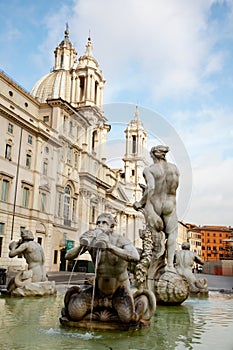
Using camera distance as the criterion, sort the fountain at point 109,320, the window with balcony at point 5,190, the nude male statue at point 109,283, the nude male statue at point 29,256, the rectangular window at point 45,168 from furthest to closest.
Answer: the rectangular window at point 45,168, the window with balcony at point 5,190, the nude male statue at point 29,256, the nude male statue at point 109,283, the fountain at point 109,320

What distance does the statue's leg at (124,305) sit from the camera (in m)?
4.13

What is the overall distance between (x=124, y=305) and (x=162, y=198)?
2.79 meters

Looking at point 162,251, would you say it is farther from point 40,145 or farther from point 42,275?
point 40,145

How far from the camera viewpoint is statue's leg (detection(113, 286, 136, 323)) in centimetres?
413

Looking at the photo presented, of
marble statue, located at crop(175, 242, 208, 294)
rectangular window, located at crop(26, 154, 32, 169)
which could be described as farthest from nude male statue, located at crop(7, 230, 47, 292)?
rectangular window, located at crop(26, 154, 32, 169)

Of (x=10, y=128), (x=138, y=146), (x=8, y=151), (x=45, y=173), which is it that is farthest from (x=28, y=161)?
(x=138, y=146)

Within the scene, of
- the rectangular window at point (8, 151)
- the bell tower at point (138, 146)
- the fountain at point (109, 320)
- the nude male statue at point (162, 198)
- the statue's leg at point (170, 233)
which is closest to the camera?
the fountain at point (109, 320)

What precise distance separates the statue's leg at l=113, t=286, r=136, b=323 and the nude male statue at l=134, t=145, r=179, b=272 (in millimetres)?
2478

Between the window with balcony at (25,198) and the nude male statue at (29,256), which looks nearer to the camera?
the nude male statue at (29,256)

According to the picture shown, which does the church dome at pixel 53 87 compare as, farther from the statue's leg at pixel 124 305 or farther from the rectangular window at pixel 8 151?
the statue's leg at pixel 124 305

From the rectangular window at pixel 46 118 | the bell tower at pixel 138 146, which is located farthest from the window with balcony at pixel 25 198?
the bell tower at pixel 138 146

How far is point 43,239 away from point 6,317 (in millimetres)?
29583

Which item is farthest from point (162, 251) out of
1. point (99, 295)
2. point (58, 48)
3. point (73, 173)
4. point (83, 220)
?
point (58, 48)

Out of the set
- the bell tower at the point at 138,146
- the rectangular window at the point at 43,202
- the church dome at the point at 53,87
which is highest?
the church dome at the point at 53,87
